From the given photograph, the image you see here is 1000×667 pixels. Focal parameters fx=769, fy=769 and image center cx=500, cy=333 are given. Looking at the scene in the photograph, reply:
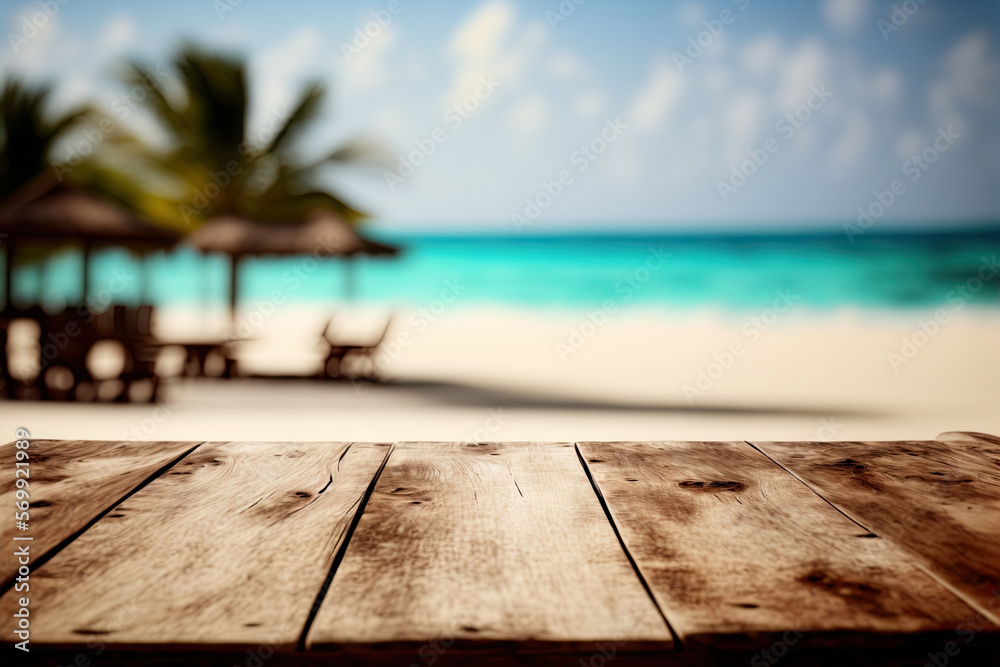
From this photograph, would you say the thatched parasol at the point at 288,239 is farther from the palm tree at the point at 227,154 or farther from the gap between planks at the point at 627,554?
the gap between planks at the point at 627,554

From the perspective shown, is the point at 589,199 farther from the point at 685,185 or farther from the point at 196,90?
the point at 196,90

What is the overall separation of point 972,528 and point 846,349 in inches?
525

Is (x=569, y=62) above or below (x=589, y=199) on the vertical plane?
above

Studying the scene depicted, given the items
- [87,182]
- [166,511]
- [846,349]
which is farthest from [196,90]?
[166,511]

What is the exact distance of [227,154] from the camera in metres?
12.3

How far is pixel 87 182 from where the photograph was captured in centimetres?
1174

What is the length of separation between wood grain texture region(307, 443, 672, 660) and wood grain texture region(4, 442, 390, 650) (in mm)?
51
